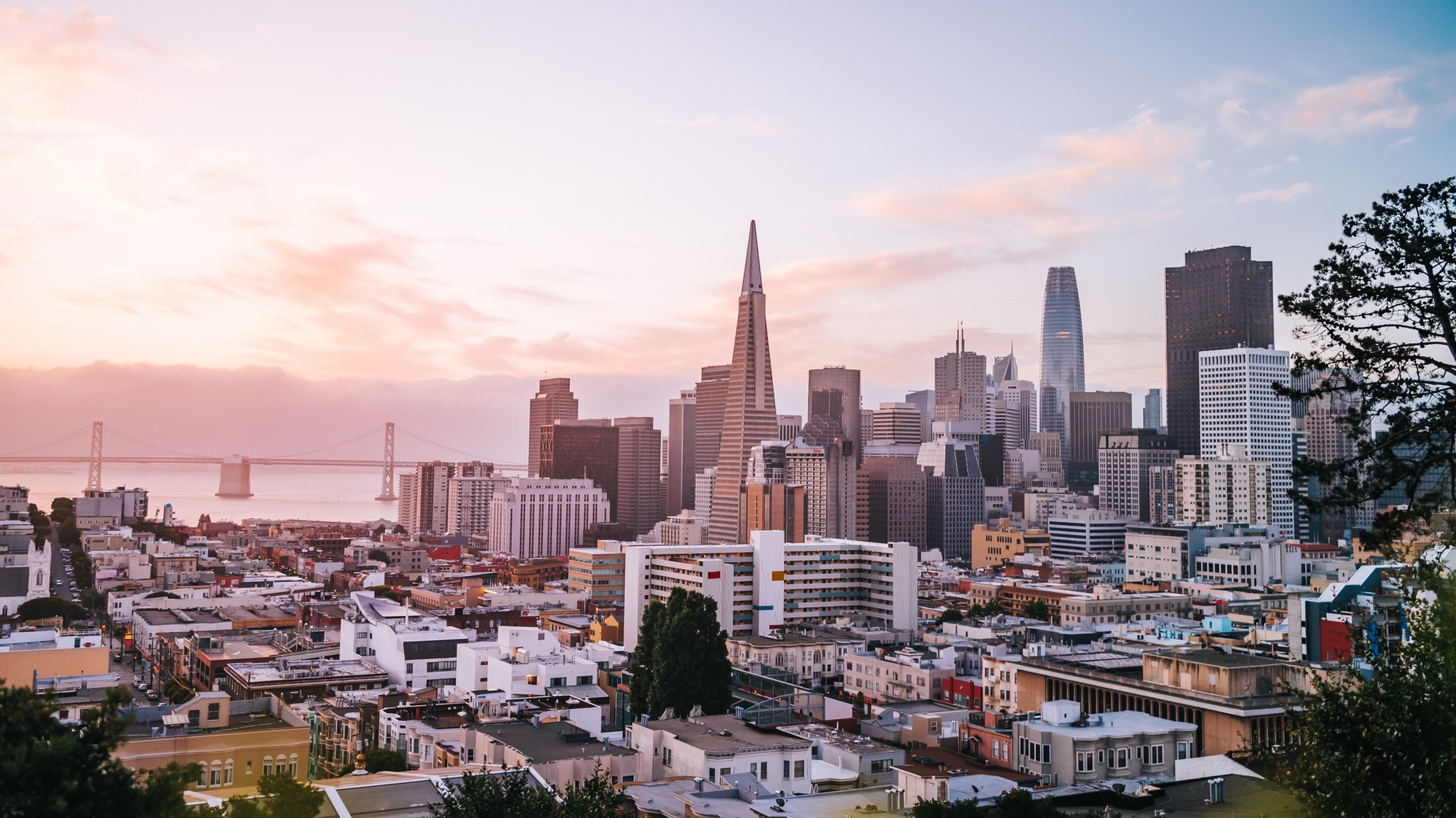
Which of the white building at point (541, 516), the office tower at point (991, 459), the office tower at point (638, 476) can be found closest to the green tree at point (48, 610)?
the white building at point (541, 516)

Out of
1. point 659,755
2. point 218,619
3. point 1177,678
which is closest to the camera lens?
point 659,755

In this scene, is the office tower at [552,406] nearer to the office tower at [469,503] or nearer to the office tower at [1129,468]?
the office tower at [469,503]

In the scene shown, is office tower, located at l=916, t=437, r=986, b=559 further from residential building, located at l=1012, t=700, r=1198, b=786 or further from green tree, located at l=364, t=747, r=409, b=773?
green tree, located at l=364, t=747, r=409, b=773

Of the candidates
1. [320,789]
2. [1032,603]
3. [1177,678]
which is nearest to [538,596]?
[1032,603]

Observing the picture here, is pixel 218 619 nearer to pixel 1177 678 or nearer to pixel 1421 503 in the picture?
pixel 1177 678

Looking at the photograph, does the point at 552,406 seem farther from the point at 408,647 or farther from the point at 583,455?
the point at 408,647

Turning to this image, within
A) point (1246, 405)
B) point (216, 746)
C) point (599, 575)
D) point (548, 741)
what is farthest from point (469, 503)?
point (216, 746)
